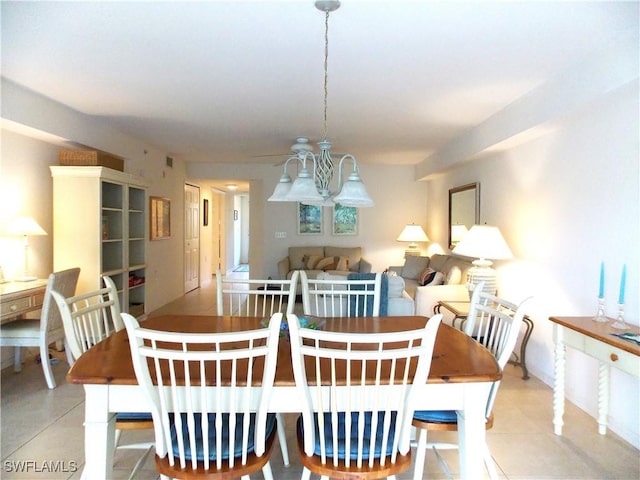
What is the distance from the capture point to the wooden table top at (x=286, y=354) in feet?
4.84

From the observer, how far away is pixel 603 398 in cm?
256

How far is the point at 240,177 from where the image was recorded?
7223 millimetres

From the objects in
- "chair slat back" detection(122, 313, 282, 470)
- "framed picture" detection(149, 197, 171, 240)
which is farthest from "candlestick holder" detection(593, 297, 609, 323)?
"framed picture" detection(149, 197, 171, 240)

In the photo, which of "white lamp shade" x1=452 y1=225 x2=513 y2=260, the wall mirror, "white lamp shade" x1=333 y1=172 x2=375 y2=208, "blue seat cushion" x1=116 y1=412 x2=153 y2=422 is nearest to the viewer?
"blue seat cushion" x1=116 y1=412 x2=153 y2=422

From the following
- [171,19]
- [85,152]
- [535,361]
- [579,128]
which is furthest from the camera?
[85,152]

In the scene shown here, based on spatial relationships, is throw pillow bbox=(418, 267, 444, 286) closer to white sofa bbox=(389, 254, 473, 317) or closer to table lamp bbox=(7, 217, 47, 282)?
white sofa bbox=(389, 254, 473, 317)

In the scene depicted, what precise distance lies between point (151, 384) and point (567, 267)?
317 centimetres

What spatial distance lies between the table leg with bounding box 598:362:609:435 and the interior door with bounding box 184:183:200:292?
6495 millimetres

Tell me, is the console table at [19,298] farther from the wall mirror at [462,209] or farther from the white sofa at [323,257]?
the wall mirror at [462,209]

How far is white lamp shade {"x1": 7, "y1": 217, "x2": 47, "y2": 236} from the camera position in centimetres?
332

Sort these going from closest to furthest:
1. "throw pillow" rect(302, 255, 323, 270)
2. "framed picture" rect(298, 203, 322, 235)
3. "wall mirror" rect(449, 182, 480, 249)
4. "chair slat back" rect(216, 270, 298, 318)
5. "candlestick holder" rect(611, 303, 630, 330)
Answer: "candlestick holder" rect(611, 303, 630, 330) < "chair slat back" rect(216, 270, 298, 318) < "wall mirror" rect(449, 182, 480, 249) < "throw pillow" rect(302, 255, 323, 270) < "framed picture" rect(298, 203, 322, 235)

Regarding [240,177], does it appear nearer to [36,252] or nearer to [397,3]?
[36,252]

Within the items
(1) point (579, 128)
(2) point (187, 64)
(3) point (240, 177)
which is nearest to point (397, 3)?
(2) point (187, 64)

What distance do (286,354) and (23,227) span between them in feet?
9.74
